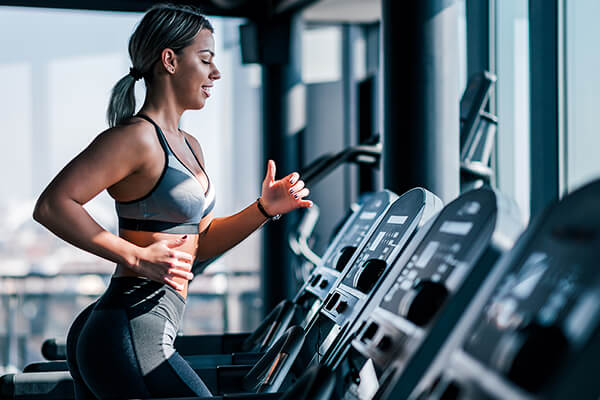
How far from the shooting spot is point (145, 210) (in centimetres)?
150

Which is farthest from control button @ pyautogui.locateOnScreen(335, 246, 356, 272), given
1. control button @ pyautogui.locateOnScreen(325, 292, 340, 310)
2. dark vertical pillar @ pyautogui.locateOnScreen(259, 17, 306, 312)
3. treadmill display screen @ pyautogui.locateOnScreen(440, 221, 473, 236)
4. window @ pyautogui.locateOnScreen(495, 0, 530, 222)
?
dark vertical pillar @ pyautogui.locateOnScreen(259, 17, 306, 312)

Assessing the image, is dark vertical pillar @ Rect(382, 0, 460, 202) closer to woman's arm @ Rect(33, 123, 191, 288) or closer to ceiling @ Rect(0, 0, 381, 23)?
woman's arm @ Rect(33, 123, 191, 288)

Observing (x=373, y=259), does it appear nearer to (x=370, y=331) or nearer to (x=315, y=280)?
(x=370, y=331)

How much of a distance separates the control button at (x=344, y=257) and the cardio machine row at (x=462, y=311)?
0.27 metres

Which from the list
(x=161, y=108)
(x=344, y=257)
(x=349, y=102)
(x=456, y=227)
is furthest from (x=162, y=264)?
(x=349, y=102)

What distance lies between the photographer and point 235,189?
22.5 feet

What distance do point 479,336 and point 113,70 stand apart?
6.40 metres

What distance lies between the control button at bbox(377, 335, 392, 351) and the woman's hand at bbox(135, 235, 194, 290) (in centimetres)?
47

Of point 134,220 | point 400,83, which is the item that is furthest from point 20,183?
point 134,220

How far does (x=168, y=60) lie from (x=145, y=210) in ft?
1.31

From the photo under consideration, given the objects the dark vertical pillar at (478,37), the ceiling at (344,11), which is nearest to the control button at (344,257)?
the dark vertical pillar at (478,37)

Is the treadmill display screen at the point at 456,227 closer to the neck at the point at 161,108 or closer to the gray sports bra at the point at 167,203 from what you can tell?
the gray sports bra at the point at 167,203

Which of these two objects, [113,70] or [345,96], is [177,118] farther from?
[113,70]

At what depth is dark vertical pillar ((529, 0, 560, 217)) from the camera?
282 cm
